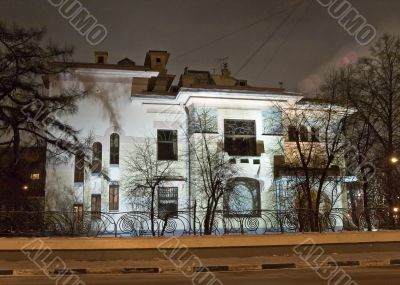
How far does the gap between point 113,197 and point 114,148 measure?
3282 mm

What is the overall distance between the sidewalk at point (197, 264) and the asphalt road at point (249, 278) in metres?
0.91

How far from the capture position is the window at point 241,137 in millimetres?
32812

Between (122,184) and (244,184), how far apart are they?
804cm

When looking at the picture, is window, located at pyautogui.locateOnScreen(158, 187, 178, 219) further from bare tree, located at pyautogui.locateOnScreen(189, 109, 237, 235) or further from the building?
bare tree, located at pyautogui.locateOnScreen(189, 109, 237, 235)

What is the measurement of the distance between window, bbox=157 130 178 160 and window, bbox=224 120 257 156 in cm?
364

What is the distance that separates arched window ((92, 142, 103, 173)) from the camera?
1275 inches

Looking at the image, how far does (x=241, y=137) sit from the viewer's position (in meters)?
33.2

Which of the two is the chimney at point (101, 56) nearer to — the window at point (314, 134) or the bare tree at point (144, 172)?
the bare tree at point (144, 172)

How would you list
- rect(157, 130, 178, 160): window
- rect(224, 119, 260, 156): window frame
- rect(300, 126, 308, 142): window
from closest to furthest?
1. rect(300, 126, 308, 142): window
2. rect(224, 119, 260, 156): window frame
3. rect(157, 130, 178, 160): window

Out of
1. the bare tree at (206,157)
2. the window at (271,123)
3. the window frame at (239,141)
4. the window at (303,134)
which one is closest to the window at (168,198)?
the bare tree at (206,157)

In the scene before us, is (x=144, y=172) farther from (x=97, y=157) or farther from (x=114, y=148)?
(x=97, y=157)

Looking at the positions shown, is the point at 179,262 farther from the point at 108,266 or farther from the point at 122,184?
the point at 122,184

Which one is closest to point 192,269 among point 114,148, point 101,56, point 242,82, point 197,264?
point 197,264

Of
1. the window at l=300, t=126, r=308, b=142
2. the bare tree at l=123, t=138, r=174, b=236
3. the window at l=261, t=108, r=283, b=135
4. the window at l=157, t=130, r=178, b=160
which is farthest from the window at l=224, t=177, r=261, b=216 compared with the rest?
the window at l=157, t=130, r=178, b=160
